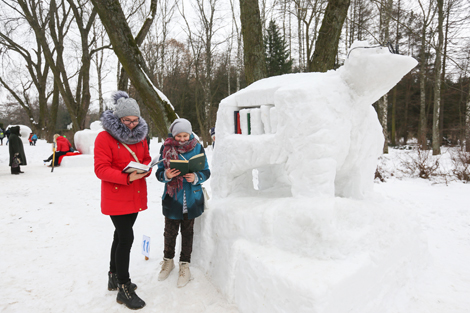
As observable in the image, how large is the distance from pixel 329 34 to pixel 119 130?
426 centimetres

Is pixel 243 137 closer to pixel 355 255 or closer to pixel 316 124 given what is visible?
pixel 316 124

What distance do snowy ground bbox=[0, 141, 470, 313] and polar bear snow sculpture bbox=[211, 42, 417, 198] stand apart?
2.16ft

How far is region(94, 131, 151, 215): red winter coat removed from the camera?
2.31 metres

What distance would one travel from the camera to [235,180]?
10.4 ft

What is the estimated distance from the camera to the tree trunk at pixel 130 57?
561 centimetres

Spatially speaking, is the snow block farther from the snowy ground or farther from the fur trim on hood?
the fur trim on hood

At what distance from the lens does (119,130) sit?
2.40 m

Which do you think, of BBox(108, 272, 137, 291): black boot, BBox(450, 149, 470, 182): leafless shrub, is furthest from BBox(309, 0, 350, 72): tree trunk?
BBox(108, 272, 137, 291): black boot

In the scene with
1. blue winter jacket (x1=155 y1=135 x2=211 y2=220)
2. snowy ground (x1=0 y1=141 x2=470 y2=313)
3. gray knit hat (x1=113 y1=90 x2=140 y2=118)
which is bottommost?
snowy ground (x1=0 y1=141 x2=470 y2=313)

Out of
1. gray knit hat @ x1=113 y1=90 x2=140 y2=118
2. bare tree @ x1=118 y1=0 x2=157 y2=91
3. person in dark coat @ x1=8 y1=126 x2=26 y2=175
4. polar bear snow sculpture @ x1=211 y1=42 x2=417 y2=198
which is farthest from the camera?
person in dark coat @ x1=8 y1=126 x2=26 y2=175

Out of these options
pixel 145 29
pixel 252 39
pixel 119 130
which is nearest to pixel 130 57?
pixel 145 29

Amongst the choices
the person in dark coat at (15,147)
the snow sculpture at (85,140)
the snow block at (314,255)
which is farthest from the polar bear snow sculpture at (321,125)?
the snow sculpture at (85,140)

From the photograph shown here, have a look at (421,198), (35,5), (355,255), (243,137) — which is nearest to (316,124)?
(243,137)

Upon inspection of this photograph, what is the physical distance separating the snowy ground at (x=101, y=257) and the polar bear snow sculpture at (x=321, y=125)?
659 mm
